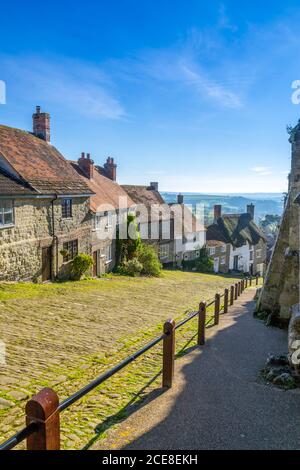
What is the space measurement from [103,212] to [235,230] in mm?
26363

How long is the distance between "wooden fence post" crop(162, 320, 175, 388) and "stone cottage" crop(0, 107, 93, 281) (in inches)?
447

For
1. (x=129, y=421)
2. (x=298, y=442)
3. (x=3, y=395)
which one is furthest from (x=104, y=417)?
(x=298, y=442)

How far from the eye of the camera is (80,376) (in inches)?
239

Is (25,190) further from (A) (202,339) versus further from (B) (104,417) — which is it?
(B) (104,417)

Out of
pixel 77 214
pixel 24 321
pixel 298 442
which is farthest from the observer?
pixel 77 214

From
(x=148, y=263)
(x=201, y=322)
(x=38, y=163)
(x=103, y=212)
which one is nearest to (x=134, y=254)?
(x=148, y=263)

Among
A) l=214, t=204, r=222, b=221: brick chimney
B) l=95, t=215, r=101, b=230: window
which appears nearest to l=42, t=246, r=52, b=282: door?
l=95, t=215, r=101, b=230: window

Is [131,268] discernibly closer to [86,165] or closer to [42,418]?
[86,165]

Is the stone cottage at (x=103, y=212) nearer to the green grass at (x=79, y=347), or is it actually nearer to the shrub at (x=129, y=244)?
the shrub at (x=129, y=244)

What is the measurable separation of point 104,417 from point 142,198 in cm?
3295

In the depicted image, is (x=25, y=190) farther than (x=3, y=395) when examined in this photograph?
Yes

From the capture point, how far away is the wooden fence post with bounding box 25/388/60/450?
2.77 m

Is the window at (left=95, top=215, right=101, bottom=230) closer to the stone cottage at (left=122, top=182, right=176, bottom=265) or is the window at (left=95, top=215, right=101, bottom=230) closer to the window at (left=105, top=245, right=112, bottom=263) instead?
the window at (left=105, top=245, right=112, bottom=263)

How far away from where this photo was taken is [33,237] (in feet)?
54.8
